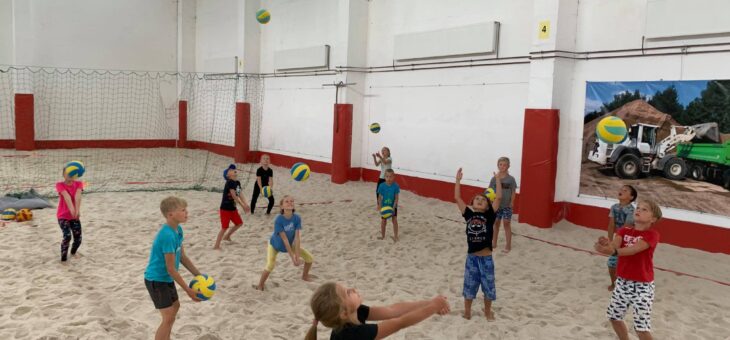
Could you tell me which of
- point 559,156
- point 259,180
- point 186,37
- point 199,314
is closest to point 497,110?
point 559,156

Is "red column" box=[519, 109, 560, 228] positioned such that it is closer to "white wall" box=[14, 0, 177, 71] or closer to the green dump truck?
the green dump truck

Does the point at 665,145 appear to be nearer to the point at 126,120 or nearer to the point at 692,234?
the point at 692,234

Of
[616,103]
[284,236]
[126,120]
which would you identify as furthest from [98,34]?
[616,103]

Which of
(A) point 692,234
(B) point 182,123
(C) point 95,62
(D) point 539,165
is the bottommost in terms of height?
(A) point 692,234

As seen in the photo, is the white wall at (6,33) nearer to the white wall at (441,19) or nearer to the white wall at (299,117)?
the white wall at (299,117)

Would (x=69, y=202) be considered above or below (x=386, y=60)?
below

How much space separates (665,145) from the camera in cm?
792

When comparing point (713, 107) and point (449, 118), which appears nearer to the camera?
point (713, 107)

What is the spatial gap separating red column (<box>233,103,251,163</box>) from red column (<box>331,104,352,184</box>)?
15.7ft

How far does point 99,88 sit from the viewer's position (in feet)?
62.9

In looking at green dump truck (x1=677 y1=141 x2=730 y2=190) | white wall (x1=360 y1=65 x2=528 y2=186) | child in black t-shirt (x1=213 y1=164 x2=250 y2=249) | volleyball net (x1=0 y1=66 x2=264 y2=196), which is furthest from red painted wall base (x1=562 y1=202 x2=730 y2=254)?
volleyball net (x1=0 y1=66 x2=264 y2=196)

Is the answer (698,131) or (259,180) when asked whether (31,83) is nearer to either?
(259,180)

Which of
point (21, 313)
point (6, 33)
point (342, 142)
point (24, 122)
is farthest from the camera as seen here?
point (6, 33)

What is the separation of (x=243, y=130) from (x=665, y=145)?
1267 cm
